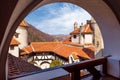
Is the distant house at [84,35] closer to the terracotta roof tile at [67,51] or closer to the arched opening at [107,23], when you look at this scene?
the terracotta roof tile at [67,51]

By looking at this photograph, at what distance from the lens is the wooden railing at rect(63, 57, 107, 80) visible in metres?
1.86

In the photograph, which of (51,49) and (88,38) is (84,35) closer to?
(88,38)

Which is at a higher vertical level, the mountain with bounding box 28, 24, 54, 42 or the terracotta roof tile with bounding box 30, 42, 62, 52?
the mountain with bounding box 28, 24, 54, 42

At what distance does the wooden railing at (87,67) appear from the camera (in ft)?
6.11

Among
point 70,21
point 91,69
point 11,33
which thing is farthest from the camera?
point 70,21

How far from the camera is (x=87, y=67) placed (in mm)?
2064

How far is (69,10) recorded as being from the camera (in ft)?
94.7

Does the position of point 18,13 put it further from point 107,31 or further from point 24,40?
point 24,40

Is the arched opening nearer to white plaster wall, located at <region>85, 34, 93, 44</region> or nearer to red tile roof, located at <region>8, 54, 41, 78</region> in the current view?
red tile roof, located at <region>8, 54, 41, 78</region>

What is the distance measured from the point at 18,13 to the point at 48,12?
27.2 metres

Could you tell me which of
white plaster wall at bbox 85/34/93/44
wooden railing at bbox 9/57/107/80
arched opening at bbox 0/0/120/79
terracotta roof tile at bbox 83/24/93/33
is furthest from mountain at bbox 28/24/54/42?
wooden railing at bbox 9/57/107/80

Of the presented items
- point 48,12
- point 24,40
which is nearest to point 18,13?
point 24,40

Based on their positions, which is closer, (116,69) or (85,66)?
(85,66)

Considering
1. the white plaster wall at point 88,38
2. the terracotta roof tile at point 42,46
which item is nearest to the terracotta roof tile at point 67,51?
the terracotta roof tile at point 42,46
